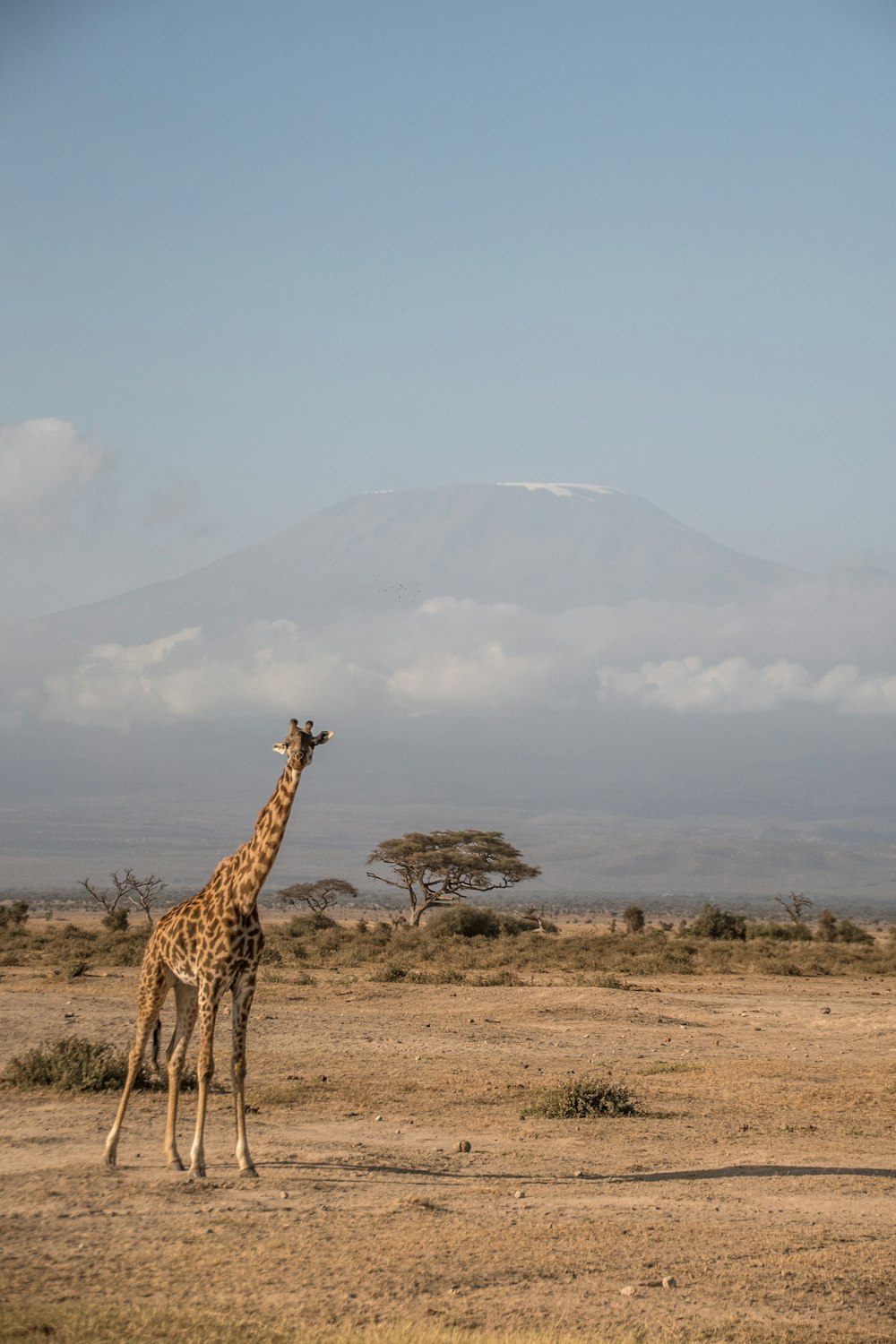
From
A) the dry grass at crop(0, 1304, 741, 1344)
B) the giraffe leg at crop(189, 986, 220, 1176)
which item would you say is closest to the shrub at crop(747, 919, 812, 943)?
the giraffe leg at crop(189, 986, 220, 1176)

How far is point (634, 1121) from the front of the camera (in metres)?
13.4

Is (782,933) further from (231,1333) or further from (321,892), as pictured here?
(231,1333)

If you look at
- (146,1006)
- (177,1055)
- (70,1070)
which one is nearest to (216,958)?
(177,1055)

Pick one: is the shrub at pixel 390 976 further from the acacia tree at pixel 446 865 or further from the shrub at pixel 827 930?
the acacia tree at pixel 446 865

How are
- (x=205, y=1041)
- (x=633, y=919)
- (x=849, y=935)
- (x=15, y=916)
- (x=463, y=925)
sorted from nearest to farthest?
(x=205, y=1041), (x=463, y=925), (x=15, y=916), (x=849, y=935), (x=633, y=919)

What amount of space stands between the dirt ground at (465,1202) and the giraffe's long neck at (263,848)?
2184 mm

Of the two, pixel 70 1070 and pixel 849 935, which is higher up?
pixel 70 1070

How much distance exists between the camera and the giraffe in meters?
10.7

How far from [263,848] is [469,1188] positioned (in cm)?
313

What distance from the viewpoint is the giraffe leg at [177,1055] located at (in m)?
10.8

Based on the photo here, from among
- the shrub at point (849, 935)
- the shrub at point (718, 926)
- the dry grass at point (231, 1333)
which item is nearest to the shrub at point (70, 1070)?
the dry grass at point (231, 1333)

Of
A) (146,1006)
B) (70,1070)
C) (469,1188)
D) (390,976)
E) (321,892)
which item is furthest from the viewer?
(321,892)

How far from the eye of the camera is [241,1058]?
10859mm

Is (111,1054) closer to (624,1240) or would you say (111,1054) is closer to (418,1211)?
(418,1211)
